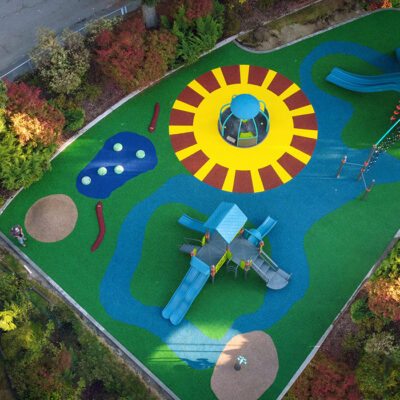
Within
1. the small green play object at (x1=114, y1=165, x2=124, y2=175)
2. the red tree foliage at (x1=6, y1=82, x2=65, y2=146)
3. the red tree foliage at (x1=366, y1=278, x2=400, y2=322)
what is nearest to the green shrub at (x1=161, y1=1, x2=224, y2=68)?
the small green play object at (x1=114, y1=165, x2=124, y2=175)

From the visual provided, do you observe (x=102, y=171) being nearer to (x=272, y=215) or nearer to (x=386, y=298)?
(x=272, y=215)

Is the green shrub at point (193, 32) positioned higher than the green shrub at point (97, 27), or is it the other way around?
the green shrub at point (193, 32)

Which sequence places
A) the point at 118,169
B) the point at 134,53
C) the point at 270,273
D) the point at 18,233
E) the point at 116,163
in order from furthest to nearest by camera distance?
the point at 116,163 < the point at 134,53 < the point at 118,169 < the point at 18,233 < the point at 270,273

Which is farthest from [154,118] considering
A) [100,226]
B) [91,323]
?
[91,323]

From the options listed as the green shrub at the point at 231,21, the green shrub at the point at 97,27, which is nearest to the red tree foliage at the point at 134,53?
the green shrub at the point at 97,27

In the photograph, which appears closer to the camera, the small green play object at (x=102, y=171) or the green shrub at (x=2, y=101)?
the green shrub at (x=2, y=101)

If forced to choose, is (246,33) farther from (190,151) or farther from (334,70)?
(190,151)

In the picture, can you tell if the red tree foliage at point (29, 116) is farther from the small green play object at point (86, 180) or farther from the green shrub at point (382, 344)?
the green shrub at point (382, 344)

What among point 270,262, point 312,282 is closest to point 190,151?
point 270,262
